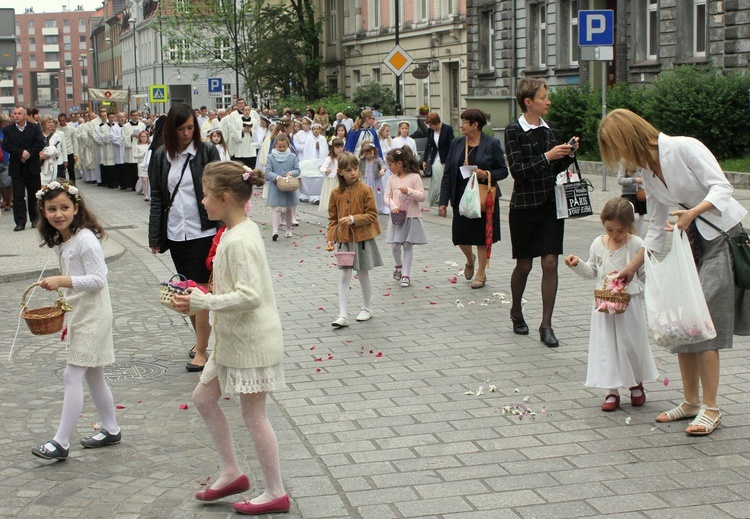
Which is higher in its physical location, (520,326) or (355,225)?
(355,225)

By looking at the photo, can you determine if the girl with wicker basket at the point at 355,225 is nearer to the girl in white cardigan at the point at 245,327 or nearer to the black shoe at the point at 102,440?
the black shoe at the point at 102,440

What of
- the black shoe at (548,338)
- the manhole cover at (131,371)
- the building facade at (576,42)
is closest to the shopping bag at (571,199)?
the black shoe at (548,338)

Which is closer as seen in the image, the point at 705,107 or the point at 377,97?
the point at 705,107

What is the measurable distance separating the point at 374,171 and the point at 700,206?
42.1 feet

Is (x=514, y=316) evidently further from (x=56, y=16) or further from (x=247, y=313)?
(x=56, y=16)

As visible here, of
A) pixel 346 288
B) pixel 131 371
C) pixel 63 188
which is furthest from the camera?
pixel 346 288

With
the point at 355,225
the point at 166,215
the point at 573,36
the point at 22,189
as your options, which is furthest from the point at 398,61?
the point at 166,215

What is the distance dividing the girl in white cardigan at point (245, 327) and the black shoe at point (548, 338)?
3.76 m

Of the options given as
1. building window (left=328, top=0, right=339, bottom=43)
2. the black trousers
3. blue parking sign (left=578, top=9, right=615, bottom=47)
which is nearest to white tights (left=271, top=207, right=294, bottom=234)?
the black trousers

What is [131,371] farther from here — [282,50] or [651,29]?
[282,50]

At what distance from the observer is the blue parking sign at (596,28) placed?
19.9 metres

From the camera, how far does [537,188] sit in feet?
27.6

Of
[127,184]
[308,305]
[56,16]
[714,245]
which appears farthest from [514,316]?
[56,16]

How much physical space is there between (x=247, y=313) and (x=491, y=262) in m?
8.38
